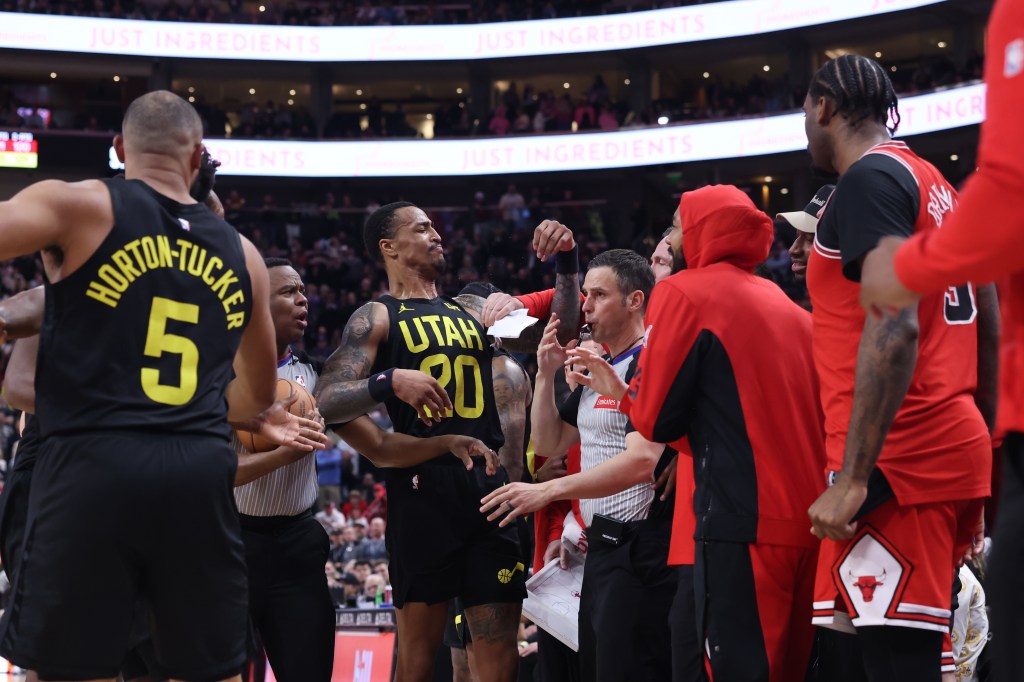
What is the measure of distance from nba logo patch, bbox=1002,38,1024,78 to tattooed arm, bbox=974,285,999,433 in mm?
1312

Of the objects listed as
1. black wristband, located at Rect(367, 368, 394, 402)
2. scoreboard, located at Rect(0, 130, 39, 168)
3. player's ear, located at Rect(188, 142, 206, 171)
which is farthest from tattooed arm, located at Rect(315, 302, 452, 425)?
scoreboard, located at Rect(0, 130, 39, 168)

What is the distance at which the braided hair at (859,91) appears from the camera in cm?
344

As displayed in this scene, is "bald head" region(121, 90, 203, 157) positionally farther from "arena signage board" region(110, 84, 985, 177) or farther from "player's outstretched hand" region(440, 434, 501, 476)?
"arena signage board" region(110, 84, 985, 177)

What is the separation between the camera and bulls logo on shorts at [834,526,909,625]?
3.04 metres

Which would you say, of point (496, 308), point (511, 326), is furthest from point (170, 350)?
point (496, 308)

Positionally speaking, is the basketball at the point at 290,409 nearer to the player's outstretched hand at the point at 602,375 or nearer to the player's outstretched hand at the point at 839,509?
the player's outstretched hand at the point at 602,375

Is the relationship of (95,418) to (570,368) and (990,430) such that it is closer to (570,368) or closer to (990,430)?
(570,368)

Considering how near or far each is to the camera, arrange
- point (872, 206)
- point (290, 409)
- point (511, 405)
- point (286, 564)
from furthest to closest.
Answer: point (511, 405)
point (286, 564)
point (290, 409)
point (872, 206)

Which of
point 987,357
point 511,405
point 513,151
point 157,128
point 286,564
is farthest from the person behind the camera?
point 513,151

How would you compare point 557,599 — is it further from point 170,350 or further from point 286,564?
point 170,350

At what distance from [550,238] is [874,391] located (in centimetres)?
292

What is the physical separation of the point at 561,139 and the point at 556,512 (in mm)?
24942

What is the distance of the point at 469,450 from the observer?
5.25 meters

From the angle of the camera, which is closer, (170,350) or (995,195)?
(995,195)
